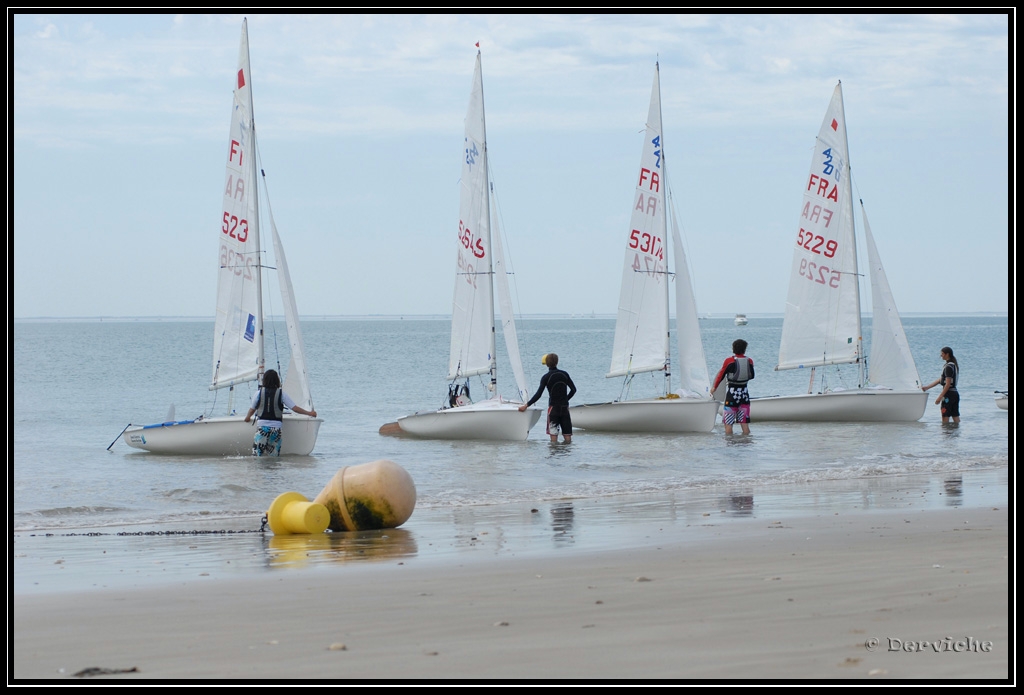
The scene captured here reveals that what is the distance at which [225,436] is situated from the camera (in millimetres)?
17172

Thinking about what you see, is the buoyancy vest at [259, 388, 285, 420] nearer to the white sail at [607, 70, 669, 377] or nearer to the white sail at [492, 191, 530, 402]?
the white sail at [492, 191, 530, 402]

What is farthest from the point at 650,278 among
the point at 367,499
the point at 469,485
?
the point at 367,499

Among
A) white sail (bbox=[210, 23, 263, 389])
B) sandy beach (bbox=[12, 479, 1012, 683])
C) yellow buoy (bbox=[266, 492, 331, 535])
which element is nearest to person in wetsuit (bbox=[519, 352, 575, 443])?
white sail (bbox=[210, 23, 263, 389])

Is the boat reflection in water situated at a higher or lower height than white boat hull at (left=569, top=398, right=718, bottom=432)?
lower

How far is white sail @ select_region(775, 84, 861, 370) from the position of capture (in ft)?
77.8

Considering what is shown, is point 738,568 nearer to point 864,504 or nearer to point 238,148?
point 864,504

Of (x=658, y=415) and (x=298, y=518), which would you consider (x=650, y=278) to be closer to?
(x=658, y=415)

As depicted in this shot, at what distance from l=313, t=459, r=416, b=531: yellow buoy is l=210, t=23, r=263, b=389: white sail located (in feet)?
32.7

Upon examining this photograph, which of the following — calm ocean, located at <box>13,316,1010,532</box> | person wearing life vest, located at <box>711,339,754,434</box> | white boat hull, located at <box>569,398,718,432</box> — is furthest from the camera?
white boat hull, located at <box>569,398,718,432</box>

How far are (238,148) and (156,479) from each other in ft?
21.9

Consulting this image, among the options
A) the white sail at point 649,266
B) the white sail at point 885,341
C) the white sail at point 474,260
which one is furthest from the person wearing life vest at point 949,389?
the white sail at point 474,260

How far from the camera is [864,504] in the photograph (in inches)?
395

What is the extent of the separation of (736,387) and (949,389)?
489cm

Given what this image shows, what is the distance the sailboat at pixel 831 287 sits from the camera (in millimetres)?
22625
